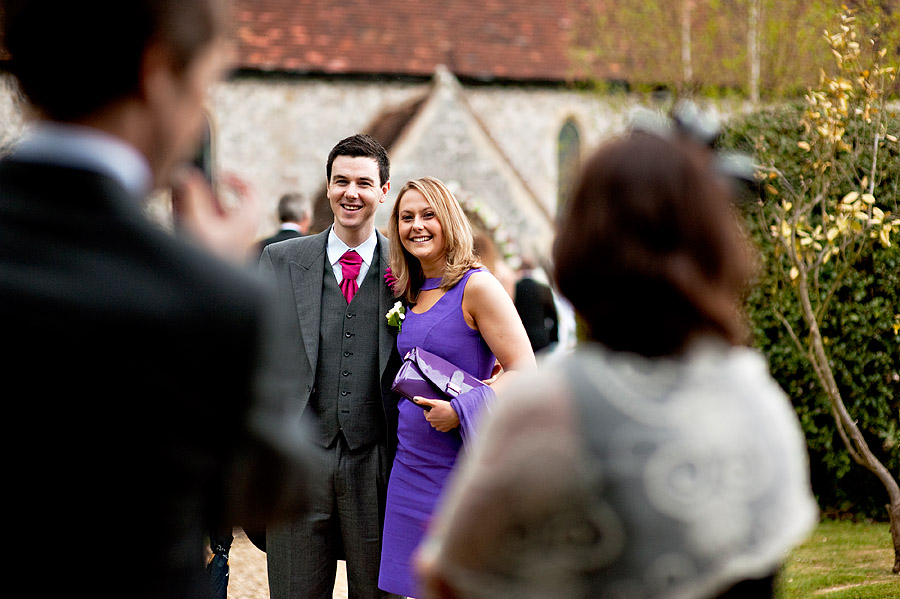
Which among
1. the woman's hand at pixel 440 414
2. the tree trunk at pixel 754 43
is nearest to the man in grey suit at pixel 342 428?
the woman's hand at pixel 440 414

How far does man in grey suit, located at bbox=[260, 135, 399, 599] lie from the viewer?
4.21 m

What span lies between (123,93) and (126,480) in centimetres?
55

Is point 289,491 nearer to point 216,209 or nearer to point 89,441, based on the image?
point 89,441

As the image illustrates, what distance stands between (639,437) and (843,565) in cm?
592

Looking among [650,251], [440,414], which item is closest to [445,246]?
[440,414]

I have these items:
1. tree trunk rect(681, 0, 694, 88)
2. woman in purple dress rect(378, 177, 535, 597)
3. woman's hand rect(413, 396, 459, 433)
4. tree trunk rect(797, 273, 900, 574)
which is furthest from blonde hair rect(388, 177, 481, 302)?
tree trunk rect(681, 0, 694, 88)

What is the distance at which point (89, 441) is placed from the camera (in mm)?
1252

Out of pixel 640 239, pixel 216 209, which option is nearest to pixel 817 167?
pixel 640 239

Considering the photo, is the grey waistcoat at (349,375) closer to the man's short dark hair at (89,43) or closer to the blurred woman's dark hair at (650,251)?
the blurred woman's dark hair at (650,251)

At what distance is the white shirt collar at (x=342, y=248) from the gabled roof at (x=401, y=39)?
17.2m

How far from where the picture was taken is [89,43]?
1288 millimetres

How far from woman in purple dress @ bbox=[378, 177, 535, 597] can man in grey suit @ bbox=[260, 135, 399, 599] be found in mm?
148

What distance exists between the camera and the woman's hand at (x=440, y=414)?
3.89 meters

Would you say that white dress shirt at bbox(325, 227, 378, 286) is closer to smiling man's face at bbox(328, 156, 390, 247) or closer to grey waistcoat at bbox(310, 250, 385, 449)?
smiling man's face at bbox(328, 156, 390, 247)
